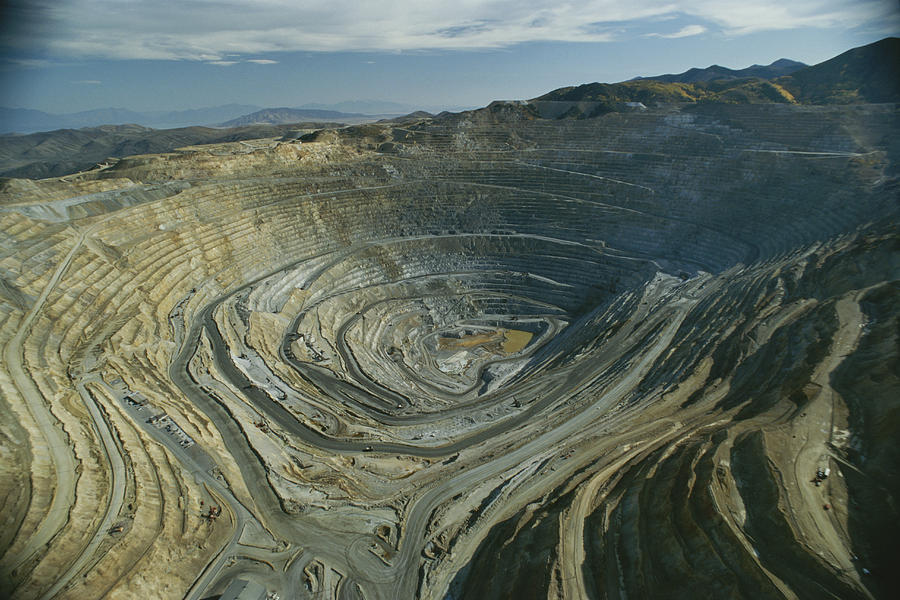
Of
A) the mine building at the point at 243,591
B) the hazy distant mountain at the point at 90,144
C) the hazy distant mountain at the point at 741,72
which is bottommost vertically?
the mine building at the point at 243,591

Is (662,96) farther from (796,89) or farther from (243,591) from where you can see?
(243,591)

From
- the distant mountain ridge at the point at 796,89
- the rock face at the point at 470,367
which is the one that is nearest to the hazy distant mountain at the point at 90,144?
the distant mountain ridge at the point at 796,89

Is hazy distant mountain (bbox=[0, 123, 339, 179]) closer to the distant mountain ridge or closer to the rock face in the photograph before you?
the distant mountain ridge

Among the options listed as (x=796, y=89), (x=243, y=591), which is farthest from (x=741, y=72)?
(x=243, y=591)

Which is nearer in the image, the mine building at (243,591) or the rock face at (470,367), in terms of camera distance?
the rock face at (470,367)

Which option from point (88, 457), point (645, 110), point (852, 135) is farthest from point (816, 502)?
point (645, 110)

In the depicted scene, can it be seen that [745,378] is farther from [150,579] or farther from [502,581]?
[150,579]

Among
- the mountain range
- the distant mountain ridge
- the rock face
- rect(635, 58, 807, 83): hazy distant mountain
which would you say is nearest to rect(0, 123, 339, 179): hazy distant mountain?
the mountain range

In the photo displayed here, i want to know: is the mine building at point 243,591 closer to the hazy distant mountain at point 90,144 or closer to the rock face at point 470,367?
the rock face at point 470,367
